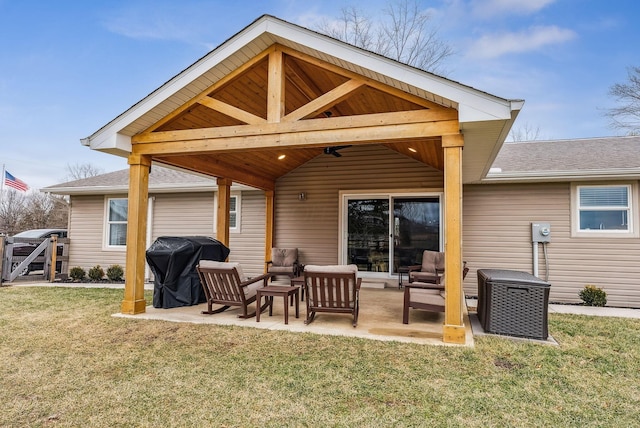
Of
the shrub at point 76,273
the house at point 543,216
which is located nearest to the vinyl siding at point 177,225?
the house at point 543,216

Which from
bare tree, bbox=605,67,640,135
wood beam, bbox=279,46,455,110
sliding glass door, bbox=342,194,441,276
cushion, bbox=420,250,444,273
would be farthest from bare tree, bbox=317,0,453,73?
wood beam, bbox=279,46,455,110

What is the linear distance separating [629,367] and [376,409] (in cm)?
269

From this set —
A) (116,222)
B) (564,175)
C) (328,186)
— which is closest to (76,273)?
(116,222)

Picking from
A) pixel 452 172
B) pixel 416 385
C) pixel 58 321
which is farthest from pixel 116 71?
pixel 416 385

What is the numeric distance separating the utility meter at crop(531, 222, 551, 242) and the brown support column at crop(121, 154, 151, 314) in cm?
707

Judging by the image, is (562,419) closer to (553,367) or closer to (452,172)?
(553,367)

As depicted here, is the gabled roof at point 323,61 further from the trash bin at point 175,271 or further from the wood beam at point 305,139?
the trash bin at point 175,271

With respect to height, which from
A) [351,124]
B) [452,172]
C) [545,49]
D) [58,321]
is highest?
[545,49]

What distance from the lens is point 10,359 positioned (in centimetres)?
356

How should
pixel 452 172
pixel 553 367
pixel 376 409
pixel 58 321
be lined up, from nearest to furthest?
pixel 376 409 → pixel 553 367 → pixel 452 172 → pixel 58 321

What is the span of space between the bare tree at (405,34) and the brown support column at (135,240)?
1173 centimetres

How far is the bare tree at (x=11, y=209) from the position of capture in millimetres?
20531

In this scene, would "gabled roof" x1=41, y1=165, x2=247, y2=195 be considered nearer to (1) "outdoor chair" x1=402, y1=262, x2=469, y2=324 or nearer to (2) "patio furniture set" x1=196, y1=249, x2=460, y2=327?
(2) "patio furniture set" x1=196, y1=249, x2=460, y2=327

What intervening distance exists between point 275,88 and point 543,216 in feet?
19.1
